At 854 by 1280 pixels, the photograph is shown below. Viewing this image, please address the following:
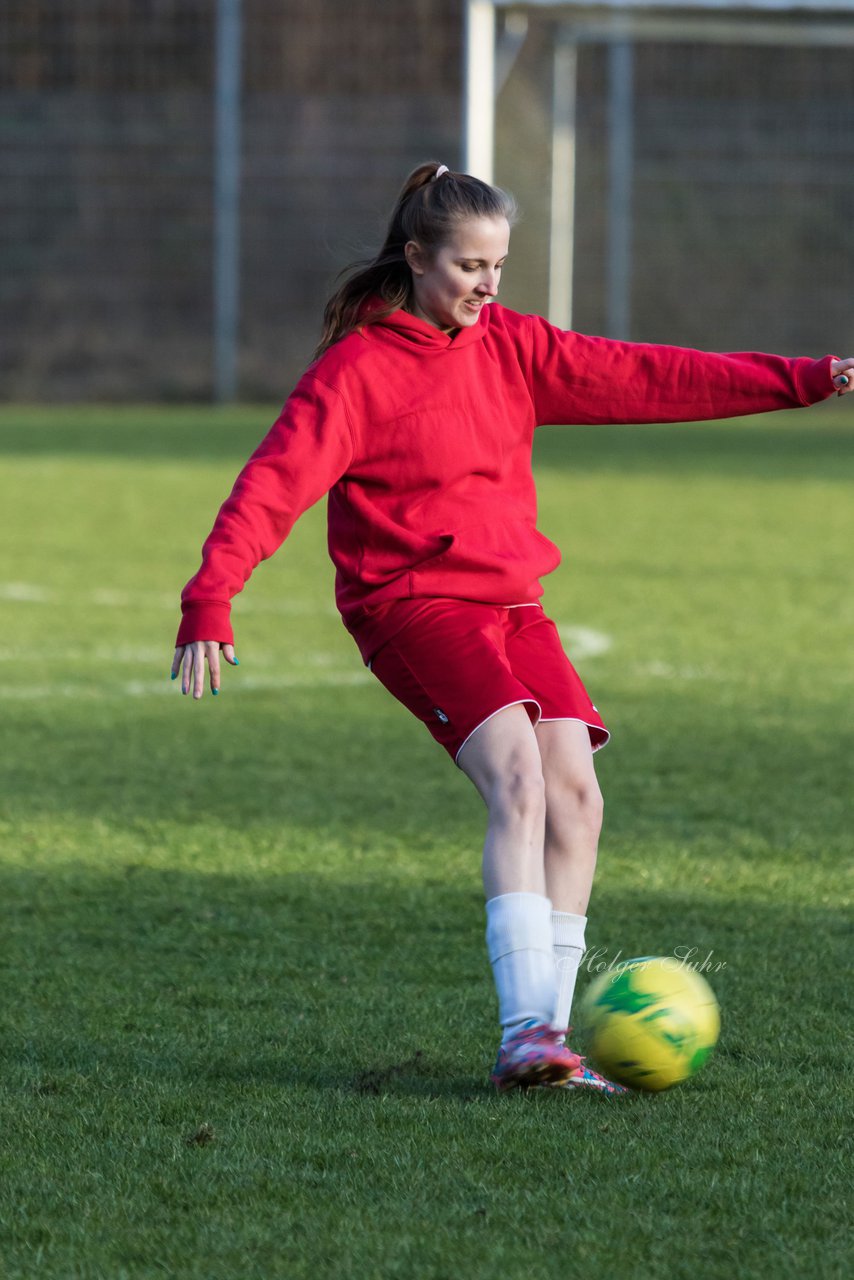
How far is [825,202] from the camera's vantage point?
77.0 ft

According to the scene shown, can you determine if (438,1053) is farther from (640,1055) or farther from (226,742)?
(226,742)

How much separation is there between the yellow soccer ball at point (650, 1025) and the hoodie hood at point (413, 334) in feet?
3.37

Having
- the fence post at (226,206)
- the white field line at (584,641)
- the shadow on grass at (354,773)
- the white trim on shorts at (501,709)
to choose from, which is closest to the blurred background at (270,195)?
the fence post at (226,206)

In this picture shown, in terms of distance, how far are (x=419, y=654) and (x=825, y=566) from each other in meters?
7.05

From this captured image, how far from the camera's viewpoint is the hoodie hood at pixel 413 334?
124 inches

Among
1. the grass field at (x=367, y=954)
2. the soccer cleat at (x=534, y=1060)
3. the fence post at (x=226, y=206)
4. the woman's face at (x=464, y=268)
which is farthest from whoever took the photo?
the fence post at (x=226, y=206)

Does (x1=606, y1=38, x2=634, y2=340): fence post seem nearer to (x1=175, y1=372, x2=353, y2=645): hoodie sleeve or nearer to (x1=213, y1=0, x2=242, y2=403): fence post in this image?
(x1=213, y1=0, x2=242, y2=403): fence post

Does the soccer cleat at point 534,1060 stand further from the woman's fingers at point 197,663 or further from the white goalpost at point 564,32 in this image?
the white goalpost at point 564,32

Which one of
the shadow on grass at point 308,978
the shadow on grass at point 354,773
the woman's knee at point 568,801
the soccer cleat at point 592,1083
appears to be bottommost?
the shadow on grass at point 354,773

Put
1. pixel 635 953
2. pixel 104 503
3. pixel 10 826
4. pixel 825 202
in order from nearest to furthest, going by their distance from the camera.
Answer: pixel 635 953
pixel 10 826
pixel 104 503
pixel 825 202

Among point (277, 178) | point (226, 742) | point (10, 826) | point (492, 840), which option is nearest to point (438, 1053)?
point (492, 840)

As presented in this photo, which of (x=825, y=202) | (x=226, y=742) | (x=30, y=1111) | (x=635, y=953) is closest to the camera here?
(x=30, y=1111)

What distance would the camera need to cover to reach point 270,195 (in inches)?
927

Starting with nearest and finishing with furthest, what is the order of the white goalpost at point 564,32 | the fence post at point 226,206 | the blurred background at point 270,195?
the white goalpost at point 564,32
the fence post at point 226,206
the blurred background at point 270,195
